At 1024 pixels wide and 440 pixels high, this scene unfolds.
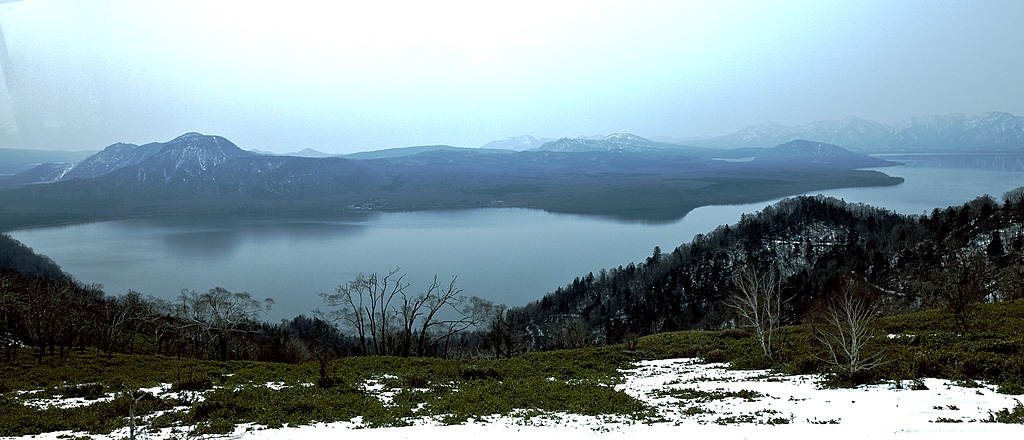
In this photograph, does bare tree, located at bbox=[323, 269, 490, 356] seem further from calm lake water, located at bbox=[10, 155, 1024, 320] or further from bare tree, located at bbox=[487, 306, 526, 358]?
calm lake water, located at bbox=[10, 155, 1024, 320]

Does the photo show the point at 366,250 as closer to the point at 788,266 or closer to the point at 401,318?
the point at 401,318

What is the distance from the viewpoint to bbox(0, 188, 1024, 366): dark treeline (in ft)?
118

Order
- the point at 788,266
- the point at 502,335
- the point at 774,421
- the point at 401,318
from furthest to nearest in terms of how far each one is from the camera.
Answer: the point at 788,266, the point at 401,318, the point at 502,335, the point at 774,421

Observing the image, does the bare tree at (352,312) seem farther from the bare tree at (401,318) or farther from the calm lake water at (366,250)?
the calm lake water at (366,250)

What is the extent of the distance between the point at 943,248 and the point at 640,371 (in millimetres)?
59878

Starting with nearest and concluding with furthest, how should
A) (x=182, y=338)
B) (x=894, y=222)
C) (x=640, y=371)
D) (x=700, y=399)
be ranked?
1. (x=700, y=399)
2. (x=640, y=371)
3. (x=182, y=338)
4. (x=894, y=222)

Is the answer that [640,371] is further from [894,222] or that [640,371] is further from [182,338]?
[894,222]

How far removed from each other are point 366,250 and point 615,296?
203 feet

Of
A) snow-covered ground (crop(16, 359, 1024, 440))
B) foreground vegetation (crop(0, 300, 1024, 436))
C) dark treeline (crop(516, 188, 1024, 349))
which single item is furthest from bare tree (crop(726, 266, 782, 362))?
dark treeline (crop(516, 188, 1024, 349))

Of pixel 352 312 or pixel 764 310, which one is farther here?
pixel 352 312

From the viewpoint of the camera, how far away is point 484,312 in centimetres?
4344

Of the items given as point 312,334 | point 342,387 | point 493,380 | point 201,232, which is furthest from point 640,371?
point 201,232

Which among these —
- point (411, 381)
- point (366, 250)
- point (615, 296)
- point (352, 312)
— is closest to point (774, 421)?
point (411, 381)

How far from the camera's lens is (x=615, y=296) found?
7844cm
